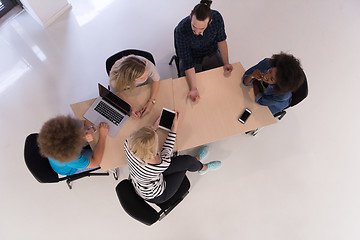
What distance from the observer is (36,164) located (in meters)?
1.54

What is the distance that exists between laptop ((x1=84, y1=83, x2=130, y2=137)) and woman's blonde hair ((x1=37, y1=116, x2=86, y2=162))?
365 mm

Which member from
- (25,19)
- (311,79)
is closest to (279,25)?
(311,79)

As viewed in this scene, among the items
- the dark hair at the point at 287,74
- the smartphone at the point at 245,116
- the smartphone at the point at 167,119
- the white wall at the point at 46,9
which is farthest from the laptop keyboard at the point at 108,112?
the white wall at the point at 46,9

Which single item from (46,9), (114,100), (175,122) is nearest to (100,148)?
(114,100)

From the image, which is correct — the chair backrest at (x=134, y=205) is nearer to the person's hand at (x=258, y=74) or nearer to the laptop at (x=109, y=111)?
the laptop at (x=109, y=111)

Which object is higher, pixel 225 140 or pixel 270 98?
pixel 270 98

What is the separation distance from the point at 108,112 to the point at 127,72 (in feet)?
1.30

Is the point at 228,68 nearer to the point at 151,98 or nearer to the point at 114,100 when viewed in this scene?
the point at 151,98

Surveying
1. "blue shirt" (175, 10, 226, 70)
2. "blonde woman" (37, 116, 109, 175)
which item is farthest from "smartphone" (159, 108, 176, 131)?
"blonde woman" (37, 116, 109, 175)

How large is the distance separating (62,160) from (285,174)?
2.26m

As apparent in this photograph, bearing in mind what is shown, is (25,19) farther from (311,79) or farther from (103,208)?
(311,79)

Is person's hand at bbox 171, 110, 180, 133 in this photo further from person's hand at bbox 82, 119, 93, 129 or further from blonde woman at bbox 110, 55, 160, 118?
person's hand at bbox 82, 119, 93, 129

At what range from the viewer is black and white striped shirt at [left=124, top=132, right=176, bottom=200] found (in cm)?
144

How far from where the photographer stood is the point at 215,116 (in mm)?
1740
